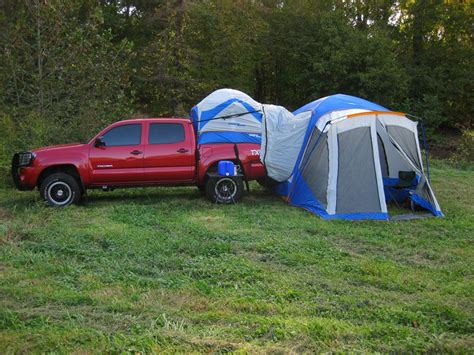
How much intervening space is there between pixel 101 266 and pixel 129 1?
22.3 meters

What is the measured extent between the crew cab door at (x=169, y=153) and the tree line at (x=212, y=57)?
4326 mm

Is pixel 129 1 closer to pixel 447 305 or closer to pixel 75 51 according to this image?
pixel 75 51

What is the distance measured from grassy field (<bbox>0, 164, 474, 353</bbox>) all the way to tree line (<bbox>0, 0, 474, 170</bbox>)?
6806 millimetres

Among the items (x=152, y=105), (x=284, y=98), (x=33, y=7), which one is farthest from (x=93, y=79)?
(x=284, y=98)

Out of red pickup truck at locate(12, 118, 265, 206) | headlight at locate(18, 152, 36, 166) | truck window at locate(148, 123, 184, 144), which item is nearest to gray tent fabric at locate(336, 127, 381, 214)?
red pickup truck at locate(12, 118, 265, 206)

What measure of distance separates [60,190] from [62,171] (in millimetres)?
385

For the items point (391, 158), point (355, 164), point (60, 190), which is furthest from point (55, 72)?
point (391, 158)

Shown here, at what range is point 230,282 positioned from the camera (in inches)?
223

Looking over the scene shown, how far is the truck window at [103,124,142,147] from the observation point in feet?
34.6

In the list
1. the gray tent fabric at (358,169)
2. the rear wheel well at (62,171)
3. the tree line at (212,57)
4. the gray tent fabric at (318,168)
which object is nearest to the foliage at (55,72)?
the tree line at (212,57)

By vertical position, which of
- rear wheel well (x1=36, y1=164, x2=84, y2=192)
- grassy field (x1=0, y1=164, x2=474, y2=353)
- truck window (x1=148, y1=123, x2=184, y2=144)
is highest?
truck window (x1=148, y1=123, x2=184, y2=144)

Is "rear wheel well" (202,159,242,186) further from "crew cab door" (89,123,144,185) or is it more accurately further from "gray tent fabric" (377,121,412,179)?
"gray tent fabric" (377,121,412,179)

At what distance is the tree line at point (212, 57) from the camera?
15.2 meters

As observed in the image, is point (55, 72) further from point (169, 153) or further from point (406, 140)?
point (406, 140)
